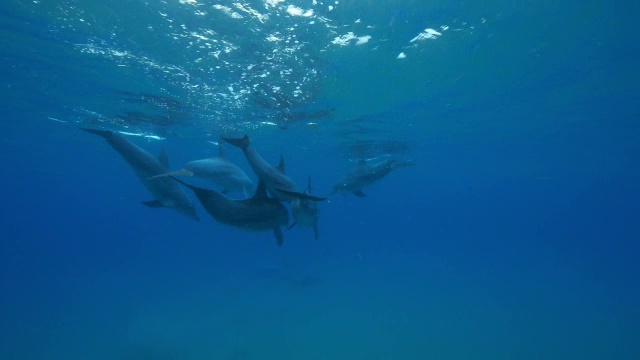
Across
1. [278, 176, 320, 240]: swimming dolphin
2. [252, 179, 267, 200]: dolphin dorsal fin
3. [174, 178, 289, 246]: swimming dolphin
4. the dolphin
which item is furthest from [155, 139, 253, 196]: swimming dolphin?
[252, 179, 267, 200]: dolphin dorsal fin

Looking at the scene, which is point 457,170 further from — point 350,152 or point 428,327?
point 428,327

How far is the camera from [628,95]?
19.6 metres

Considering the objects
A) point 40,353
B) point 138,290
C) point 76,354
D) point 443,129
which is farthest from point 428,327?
point 138,290

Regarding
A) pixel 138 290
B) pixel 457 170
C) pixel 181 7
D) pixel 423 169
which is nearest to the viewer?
pixel 181 7

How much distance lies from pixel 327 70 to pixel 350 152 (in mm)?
18174

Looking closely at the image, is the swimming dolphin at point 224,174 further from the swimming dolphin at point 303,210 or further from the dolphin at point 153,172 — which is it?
the swimming dolphin at point 303,210

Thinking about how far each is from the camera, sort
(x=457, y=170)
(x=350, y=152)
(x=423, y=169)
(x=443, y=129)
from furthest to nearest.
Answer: (x=457, y=170) → (x=423, y=169) → (x=350, y=152) → (x=443, y=129)

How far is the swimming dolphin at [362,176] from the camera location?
9359 millimetres

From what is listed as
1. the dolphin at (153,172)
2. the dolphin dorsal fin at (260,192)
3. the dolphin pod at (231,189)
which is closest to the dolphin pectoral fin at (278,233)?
the dolphin pod at (231,189)

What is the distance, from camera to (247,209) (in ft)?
12.6

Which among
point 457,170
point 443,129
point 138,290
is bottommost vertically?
point 138,290

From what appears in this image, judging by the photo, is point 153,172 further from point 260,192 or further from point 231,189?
point 260,192

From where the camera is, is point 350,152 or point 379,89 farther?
point 350,152

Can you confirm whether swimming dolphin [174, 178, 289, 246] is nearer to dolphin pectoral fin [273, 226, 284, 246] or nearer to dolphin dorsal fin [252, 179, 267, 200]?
dolphin dorsal fin [252, 179, 267, 200]
